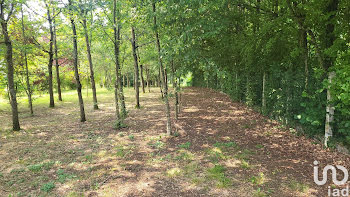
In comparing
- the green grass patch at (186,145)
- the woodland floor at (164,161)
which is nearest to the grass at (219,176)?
the woodland floor at (164,161)

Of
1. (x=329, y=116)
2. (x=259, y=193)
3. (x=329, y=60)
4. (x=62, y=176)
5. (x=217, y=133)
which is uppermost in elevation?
(x=329, y=60)

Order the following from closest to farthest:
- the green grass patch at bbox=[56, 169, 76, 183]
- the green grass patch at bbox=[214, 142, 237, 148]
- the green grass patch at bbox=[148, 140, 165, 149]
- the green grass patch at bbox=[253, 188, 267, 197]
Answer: the green grass patch at bbox=[253, 188, 267, 197] → the green grass patch at bbox=[56, 169, 76, 183] → the green grass patch at bbox=[214, 142, 237, 148] → the green grass patch at bbox=[148, 140, 165, 149]

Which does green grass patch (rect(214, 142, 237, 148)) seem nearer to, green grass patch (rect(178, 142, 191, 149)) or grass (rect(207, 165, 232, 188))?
green grass patch (rect(178, 142, 191, 149))

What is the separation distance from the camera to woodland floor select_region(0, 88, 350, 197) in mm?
4652

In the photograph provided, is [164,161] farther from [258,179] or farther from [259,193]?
[259,193]

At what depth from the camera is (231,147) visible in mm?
6957

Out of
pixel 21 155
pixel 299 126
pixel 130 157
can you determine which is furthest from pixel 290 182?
pixel 21 155

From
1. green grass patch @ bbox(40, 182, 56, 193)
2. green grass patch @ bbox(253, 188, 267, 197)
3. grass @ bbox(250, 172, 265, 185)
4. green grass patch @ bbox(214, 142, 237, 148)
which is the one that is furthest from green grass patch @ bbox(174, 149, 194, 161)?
green grass patch @ bbox(40, 182, 56, 193)

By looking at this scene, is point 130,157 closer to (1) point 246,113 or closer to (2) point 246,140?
(2) point 246,140

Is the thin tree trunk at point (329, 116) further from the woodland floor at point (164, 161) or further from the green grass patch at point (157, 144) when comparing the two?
the green grass patch at point (157, 144)

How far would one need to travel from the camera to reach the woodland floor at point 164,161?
465cm

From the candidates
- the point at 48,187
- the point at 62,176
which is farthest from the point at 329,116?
the point at 48,187

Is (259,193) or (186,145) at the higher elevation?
(186,145)

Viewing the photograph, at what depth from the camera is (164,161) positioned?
6098 millimetres
